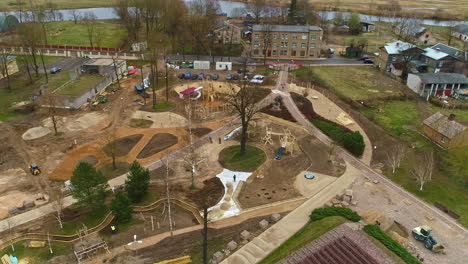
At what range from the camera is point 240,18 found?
13288 cm

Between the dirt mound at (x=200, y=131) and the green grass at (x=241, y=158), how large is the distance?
6.16 m

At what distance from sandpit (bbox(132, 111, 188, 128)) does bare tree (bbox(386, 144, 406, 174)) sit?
30.6 meters

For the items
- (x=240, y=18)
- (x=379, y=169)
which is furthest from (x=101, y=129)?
(x=240, y=18)

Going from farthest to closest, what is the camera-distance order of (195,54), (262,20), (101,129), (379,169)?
(262,20), (195,54), (101,129), (379,169)

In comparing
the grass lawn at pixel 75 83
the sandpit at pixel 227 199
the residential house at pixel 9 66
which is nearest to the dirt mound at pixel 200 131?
the sandpit at pixel 227 199

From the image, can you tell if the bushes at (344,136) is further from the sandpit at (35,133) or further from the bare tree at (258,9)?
the bare tree at (258,9)

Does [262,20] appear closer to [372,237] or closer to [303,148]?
[303,148]

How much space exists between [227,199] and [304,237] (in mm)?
10009

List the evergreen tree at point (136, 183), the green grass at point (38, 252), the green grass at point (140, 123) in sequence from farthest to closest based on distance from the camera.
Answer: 1. the green grass at point (140, 123)
2. the evergreen tree at point (136, 183)
3. the green grass at point (38, 252)

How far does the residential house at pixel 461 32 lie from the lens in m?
109

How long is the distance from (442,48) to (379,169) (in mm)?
53128

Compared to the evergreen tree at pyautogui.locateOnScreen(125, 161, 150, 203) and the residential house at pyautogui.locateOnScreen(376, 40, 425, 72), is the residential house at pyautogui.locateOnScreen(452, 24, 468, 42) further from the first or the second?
the evergreen tree at pyautogui.locateOnScreen(125, 161, 150, 203)

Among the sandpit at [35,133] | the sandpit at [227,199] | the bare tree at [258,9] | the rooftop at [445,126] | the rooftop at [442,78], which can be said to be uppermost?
the bare tree at [258,9]

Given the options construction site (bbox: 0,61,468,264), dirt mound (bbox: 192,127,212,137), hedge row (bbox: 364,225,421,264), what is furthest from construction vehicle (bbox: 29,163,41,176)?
hedge row (bbox: 364,225,421,264)
